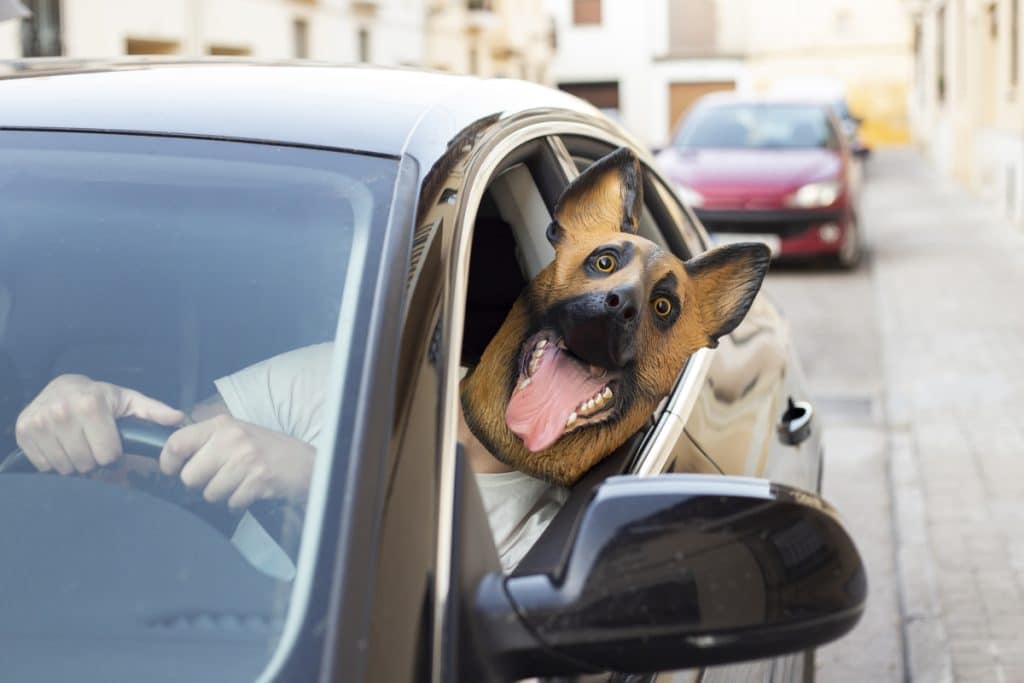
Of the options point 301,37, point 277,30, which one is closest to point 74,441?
point 277,30

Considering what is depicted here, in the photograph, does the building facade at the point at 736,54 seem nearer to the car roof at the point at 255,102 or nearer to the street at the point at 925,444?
the street at the point at 925,444

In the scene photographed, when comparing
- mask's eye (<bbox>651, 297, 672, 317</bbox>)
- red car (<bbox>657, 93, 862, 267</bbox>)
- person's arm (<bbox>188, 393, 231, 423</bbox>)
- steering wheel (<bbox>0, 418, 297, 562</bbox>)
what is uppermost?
mask's eye (<bbox>651, 297, 672, 317</bbox>)

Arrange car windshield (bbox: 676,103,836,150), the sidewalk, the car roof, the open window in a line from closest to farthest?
1. the car roof
2. the open window
3. the sidewalk
4. car windshield (bbox: 676,103,836,150)

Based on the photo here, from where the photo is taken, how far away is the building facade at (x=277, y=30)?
1345 cm

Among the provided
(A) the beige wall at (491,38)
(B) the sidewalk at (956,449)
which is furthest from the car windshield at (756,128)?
(A) the beige wall at (491,38)

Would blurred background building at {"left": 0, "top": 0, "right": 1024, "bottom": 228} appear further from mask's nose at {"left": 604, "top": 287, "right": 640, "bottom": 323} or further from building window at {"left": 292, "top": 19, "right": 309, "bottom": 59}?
mask's nose at {"left": 604, "top": 287, "right": 640, "bottom": 323}

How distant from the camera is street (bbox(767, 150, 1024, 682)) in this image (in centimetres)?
482

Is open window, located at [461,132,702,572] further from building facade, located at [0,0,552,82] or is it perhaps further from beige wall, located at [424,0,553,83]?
beige wall, located at [424,0,553,83]

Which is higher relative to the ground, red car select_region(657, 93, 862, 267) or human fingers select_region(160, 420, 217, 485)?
human fingers select_region(160, 420, 217, 485)

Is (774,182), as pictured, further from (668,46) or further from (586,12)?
(668,46)

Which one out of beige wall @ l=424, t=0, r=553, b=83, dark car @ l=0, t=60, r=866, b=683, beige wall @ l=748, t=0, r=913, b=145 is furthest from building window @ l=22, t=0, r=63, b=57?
beige wall @ l=748, t=0, r=913, b=145

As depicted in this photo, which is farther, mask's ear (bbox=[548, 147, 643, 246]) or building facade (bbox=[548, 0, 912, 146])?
building facade (bbox=[548, 0, 912, 146])

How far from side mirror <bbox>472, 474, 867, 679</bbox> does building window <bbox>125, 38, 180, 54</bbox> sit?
46.3 feet

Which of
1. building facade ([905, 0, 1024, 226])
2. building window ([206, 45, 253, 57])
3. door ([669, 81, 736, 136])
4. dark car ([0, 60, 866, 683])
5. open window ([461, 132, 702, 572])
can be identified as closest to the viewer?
dark car ([0, 60, 866, 683])
